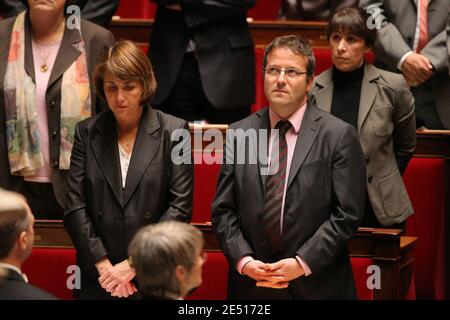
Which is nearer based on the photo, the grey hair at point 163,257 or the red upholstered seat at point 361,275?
the grey hair at point 163,257

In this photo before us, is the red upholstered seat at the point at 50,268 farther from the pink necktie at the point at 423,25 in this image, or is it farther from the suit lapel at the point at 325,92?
the pink necktie at the point at 423,25

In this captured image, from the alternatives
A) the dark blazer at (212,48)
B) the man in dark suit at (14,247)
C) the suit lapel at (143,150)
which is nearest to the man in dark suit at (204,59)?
the dark blazer at (212,48)

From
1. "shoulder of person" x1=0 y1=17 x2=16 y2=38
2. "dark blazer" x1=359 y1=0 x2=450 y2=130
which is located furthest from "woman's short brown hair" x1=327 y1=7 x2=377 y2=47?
"shoulder of person" x1=0 y1=17 x2=16 y2=38

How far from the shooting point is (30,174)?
168 centimetres

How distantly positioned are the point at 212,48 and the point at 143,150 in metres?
0.47

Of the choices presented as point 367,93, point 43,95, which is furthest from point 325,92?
point 43,95

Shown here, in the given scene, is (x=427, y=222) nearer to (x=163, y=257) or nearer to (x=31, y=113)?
(x=31, y=113)

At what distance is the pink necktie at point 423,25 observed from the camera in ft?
6.51

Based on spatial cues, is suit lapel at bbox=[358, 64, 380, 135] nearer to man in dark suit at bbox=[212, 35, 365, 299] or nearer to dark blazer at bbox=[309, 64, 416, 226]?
dark blazer at bbox=[309, 64, 416, 226]

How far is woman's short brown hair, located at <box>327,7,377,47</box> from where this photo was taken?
1.75m

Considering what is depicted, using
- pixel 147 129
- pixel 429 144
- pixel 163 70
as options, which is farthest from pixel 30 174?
pixel 429 144

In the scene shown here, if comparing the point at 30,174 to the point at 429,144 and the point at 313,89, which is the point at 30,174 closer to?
the point at 313,89
